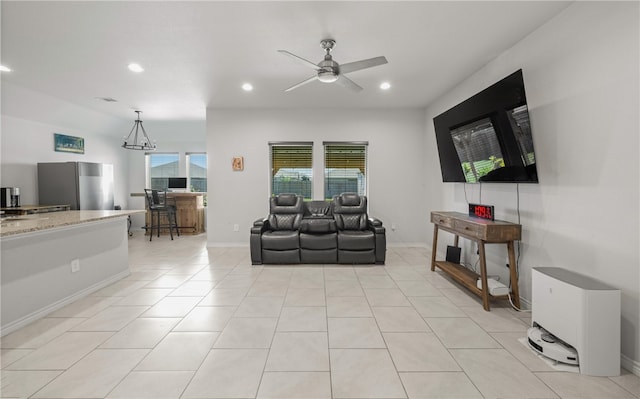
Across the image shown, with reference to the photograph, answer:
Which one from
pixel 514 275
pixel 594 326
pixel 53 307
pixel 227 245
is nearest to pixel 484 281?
pixel 514 275

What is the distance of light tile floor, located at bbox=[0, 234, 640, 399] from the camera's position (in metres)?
1.77

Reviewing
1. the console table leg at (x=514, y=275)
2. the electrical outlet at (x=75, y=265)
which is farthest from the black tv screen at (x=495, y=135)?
the electrical outlet at (x=75, y=265)

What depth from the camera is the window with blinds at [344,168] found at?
5863mm

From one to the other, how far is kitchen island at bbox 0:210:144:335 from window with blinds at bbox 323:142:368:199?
3.66m

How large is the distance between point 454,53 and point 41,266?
4.96 m

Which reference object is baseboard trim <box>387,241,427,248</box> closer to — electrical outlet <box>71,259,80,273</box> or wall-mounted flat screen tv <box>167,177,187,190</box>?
electrical outlet <box>71,259,80,273</box>

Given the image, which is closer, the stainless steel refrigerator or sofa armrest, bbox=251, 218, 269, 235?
sofa armrest, bbox=251, 218, 269, 235

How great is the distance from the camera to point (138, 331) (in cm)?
248

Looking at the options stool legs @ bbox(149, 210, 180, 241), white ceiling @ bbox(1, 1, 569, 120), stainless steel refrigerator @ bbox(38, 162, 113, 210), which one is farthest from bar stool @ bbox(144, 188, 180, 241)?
white ceiling @ bbox(1, 1, 569, 120)

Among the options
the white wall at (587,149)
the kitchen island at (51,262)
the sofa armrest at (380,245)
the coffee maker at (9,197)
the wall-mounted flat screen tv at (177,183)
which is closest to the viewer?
the white wall at (587,149)

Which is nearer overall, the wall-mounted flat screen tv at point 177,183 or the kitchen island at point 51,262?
the kitchen island at point 51,262

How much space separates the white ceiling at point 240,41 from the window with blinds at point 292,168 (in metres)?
1.40

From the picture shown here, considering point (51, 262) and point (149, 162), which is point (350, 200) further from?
point (149, 162)

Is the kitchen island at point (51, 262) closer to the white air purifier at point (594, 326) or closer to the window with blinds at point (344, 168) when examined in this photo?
the window with blinds at point (344, 168)
